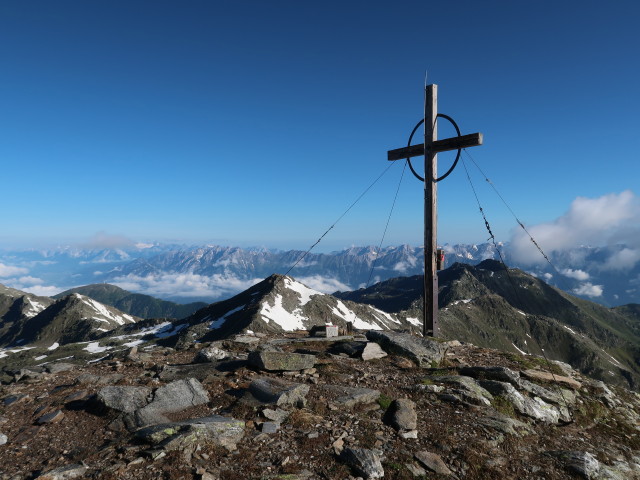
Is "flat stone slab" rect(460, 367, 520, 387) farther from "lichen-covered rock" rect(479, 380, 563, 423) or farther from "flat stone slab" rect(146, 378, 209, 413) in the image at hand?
"flat stone slab" rect(146, 378, 209, 413)

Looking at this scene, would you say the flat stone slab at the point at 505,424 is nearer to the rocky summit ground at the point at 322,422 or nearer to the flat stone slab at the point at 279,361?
the rocky summit ground at the point at 322,422

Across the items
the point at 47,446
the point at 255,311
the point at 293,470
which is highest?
the point at 293,470

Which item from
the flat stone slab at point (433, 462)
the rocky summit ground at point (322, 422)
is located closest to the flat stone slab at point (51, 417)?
the rocky summit ground at point (322, 422)

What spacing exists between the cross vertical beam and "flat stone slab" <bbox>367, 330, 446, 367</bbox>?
2.79 meters

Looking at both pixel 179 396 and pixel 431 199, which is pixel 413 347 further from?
pixel 179 396

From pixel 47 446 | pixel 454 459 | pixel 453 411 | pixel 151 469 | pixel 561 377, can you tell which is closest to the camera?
pixel 151 469

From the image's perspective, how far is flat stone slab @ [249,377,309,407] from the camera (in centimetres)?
1005

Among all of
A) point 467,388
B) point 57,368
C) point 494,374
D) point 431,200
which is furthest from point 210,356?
point 431,200

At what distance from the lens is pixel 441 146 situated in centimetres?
1830

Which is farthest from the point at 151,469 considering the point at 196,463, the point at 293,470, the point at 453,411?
the point at 453,411

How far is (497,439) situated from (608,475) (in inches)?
87.4

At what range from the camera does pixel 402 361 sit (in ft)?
47.4

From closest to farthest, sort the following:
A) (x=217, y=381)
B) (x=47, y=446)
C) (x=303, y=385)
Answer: (x=47, y=446) < (x=303, y=385) < (x=217, y=381)

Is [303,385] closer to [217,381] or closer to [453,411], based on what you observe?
[217,381]
